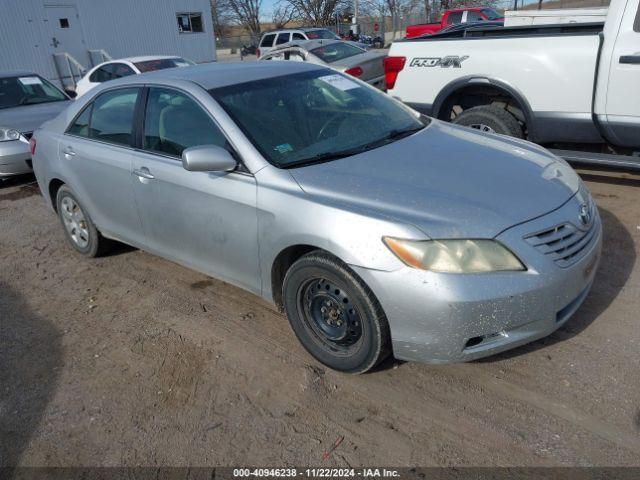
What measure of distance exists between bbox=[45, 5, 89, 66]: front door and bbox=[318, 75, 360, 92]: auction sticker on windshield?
63.7 feet

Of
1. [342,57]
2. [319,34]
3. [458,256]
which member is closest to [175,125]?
[458,256]

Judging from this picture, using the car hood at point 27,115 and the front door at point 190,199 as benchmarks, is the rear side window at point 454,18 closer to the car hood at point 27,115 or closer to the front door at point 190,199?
the car hood at point 27,115

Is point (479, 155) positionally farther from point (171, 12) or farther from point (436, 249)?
point (171, 12)

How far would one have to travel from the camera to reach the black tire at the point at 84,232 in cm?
461

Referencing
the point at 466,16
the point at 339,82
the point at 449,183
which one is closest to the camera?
the point at 449,183

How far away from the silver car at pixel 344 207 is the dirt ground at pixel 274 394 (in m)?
0.32

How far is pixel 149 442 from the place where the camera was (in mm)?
2660

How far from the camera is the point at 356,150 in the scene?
3277mm

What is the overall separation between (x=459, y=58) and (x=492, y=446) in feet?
13.8

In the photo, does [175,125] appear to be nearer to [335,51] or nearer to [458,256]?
[458,256]

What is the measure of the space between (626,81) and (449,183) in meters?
2.79

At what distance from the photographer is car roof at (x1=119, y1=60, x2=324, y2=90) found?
3.57 m

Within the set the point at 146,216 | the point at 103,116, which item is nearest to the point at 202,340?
the point at 146,216

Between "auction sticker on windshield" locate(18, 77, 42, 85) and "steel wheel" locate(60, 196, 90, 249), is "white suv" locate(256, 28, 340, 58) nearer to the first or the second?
"auction sticker on windshield" locate(18, 77, 42, 85)
